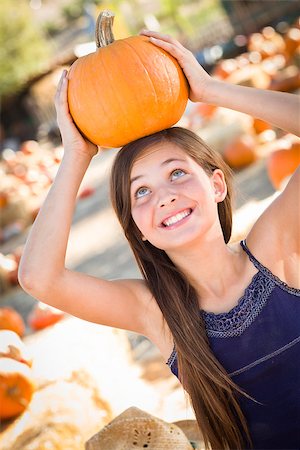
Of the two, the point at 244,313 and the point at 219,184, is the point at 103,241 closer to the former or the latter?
the point at 219,184

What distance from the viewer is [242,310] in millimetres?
2230

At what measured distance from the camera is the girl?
7.13 feet

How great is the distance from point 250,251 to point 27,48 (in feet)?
98.8

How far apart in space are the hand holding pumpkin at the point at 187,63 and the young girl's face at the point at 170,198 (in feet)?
0.74

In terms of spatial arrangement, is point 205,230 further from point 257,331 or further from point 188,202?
point 257,331

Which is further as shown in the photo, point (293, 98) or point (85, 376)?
point (85, 376)

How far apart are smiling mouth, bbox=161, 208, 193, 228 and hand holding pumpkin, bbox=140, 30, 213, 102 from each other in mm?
437

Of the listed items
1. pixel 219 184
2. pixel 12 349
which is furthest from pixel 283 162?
pixel 219 184

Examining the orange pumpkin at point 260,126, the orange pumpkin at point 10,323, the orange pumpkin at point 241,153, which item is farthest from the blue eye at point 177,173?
the orange pumpkin at point 260,126

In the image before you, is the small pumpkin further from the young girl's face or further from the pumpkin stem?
the pumpkin stem

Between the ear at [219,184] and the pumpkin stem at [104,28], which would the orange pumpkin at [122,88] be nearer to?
the pumpkin stem at [104,28]

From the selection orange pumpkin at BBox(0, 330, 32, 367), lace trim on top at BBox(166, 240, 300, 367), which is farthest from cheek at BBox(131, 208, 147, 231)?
orange pumpkin at BBox(0, 330, 32, 367)

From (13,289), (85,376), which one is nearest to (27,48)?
(13,289)

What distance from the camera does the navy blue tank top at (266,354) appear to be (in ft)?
7.16
